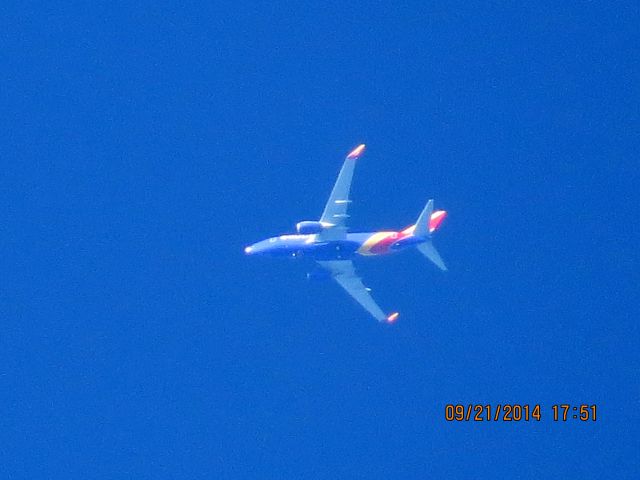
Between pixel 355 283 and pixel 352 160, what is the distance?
4311mm

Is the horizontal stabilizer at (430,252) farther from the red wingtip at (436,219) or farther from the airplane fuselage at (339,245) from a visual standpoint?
the red wingtip at (436,219)

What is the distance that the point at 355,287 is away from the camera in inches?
974

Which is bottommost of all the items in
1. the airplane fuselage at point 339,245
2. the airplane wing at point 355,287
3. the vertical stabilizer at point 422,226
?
the airplane wing at point 355,287

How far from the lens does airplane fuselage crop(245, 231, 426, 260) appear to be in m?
23.8

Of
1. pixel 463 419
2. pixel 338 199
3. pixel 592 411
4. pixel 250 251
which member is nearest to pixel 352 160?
pixel 338 199

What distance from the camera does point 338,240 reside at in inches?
931

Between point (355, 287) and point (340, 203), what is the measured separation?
3202 mm

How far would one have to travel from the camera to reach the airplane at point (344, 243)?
23.3m

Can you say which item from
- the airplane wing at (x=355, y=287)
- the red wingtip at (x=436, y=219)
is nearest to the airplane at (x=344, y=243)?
the airplane wing at (x=355, y=287)

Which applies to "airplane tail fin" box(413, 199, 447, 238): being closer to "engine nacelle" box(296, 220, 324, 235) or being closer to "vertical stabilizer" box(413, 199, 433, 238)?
"vertical stabilizer" box(413, 199, 433, 238)

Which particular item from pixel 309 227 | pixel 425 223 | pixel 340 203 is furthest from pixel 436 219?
pixel 309 227

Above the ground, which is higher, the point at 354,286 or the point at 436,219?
the point at 436,219

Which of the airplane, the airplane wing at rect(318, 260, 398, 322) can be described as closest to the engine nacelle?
the airplane

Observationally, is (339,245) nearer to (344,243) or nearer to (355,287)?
(344,243)
